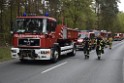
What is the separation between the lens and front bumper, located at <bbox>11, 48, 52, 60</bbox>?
1644cm

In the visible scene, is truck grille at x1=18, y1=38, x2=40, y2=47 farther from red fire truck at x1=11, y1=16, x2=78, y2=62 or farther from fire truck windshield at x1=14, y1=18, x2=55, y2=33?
fire truck windshield at x1=14, y1=18, x2=55, y2=33

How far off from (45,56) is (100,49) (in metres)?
5.27

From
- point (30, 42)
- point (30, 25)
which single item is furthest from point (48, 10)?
point (30, 42)

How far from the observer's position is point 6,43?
33.4 meters

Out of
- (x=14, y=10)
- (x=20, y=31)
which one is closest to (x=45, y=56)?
(x=20, y=31)

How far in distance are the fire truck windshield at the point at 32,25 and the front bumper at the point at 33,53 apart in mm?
1059

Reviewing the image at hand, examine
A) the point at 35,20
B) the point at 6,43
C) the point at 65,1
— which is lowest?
the point at 6,43

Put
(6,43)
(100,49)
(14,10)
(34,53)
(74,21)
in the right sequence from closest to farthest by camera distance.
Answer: (34,53) < (100,49) < (6,43) < (14,10) < (74,21)

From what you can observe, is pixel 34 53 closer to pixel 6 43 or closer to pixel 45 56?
pixel 45 56

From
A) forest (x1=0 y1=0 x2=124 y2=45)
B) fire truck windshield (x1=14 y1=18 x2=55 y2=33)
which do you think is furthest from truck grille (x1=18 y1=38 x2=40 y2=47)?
forest (x1=0 y1=0 x2=124 y2=45)

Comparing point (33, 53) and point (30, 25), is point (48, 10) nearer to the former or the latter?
point (30, 25)

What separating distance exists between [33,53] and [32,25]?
5.23 feet

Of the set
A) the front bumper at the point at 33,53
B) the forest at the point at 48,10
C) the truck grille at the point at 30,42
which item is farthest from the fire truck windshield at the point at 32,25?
the forest at the point at 48,10

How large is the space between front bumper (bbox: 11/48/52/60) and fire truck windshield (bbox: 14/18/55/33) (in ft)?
3.48
